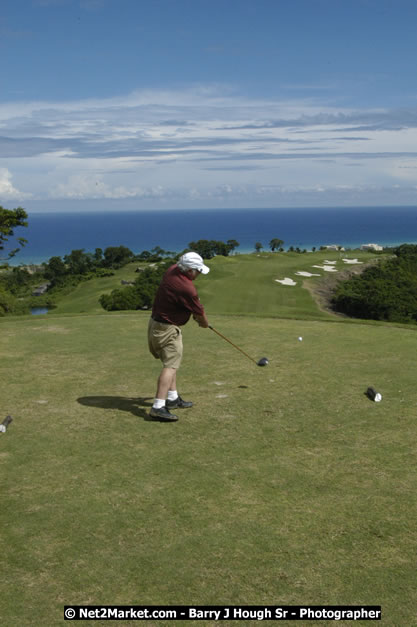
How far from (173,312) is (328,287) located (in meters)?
42.9

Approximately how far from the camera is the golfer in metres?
7.79

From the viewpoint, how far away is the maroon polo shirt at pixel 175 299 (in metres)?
7.83

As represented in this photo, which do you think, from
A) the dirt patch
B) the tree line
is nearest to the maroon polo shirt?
the dirt patch

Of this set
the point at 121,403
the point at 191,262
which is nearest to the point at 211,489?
the point at 121,403

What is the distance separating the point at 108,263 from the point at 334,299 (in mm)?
95889

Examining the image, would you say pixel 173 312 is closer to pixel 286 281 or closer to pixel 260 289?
pixel 260 289

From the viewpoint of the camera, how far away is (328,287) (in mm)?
49344

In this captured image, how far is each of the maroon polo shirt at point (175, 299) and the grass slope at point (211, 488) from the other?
4.42ft

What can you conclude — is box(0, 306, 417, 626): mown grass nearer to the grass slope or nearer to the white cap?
the grass slope

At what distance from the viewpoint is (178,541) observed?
14.3 feet

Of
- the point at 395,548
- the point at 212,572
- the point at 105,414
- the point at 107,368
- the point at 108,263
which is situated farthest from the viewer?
the point at 108,263

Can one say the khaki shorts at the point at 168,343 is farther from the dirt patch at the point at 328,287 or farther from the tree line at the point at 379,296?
the tree line at the point at 379,296

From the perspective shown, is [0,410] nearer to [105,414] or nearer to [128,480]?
[105,414]

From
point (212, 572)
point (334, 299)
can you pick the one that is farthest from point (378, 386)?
point (334, 299)
